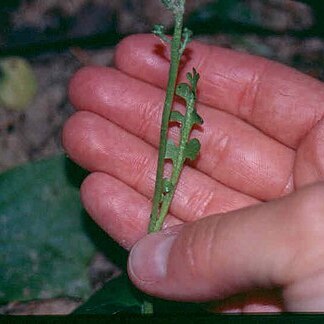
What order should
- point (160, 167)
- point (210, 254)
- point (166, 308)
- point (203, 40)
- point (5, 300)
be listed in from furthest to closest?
point (203, 40) < point (5, 300) < point (166, 308) < point (160, 167) < point (210, 254)

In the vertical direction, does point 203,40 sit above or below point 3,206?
above

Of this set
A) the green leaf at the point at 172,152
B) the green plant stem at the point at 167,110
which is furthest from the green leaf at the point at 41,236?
the green leaf at the point at 172,152

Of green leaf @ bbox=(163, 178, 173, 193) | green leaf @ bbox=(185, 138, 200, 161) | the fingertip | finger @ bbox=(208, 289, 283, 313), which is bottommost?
finger @ bbox=(208, 289, 283, 313)

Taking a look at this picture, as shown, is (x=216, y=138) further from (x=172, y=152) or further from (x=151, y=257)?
(x=151, y=257)

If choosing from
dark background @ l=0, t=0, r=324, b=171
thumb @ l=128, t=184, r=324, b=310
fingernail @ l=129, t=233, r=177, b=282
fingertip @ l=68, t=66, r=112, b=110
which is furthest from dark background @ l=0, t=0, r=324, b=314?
thumb @ l=128, t=184, r=324, b=310

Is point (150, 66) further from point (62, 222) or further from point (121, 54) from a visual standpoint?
point (62, 222)

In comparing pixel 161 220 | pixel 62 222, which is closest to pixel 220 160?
pixel 161 220

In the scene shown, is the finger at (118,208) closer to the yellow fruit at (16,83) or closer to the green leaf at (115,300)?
the green leaf at (115,300)

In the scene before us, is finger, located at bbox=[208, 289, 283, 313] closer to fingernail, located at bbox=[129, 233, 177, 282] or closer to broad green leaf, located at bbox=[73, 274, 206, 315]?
broad green leaf, located at bbox=[73, 274, 206, 315]
